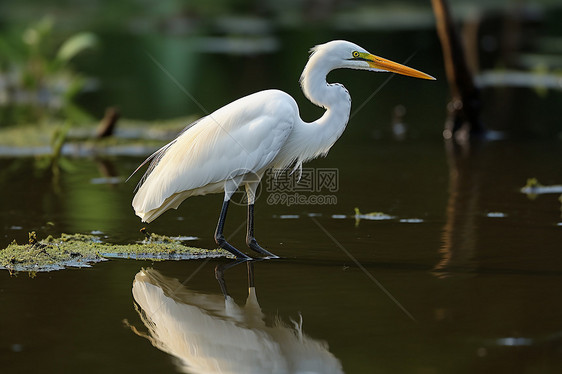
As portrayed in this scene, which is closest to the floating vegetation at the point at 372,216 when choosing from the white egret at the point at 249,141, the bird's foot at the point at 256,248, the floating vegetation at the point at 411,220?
the floating vegetation at the point at 411,220

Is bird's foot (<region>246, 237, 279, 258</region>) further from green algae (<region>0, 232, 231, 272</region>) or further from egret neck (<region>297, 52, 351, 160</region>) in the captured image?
egret neck (<region>297, 52, 351, 160</region>)

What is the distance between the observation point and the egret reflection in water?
163 inches

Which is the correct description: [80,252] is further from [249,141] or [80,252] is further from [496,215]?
[496,215]

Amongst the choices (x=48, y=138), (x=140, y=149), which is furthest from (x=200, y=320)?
(x=48, y=138)

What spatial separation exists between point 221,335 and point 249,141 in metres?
1.87

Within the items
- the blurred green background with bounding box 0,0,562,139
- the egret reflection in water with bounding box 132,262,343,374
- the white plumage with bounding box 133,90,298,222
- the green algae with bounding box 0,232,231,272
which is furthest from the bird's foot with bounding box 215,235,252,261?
the blurred green background with bounding box 0,0,562,139

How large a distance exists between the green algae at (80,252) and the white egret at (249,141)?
228 millimetres

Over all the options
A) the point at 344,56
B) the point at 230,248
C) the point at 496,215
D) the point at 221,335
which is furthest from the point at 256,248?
the point at 496,215

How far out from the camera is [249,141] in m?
6.11

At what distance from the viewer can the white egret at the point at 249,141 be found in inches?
241

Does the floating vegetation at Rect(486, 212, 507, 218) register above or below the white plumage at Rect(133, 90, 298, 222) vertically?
below

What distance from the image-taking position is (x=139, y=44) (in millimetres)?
25156

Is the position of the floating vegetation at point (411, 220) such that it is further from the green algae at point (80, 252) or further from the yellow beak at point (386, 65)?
the green algae at point (80, 252)

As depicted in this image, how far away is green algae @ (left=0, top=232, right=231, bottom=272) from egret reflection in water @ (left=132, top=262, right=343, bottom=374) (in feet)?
2.17
